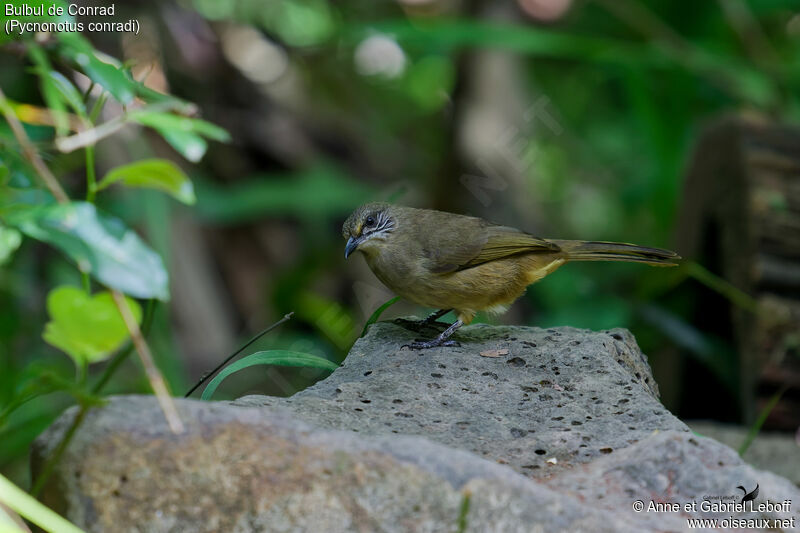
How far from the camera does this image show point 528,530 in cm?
187

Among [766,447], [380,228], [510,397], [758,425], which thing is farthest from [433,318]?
[766,447]

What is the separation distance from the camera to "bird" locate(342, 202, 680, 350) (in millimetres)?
3941

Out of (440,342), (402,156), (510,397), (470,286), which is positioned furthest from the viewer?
(402,156)

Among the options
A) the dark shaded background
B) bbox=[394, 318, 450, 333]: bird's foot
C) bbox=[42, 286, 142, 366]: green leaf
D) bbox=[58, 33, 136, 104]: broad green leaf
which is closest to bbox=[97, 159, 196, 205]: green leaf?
bbox=[58, 33, 136, 104]: broad green leaf

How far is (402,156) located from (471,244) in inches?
231

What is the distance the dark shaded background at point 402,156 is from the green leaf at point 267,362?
2009 mm

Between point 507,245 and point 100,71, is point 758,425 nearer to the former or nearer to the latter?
point 507,245

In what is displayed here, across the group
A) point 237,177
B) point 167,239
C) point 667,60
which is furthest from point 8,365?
point 667,60

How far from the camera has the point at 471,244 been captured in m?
4.04

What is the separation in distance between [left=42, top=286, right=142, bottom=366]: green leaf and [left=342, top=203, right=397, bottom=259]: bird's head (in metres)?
2.31

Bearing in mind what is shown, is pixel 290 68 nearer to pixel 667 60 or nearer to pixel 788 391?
pixel 667 60

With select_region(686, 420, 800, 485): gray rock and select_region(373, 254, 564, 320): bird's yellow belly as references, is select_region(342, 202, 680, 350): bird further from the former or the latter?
select_region(686, 420, 800, 485): gray rock

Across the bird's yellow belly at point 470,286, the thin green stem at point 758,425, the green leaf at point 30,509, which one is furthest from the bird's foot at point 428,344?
the green leaf at point 30,509

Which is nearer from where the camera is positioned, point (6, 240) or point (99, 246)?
point (99, 246)
